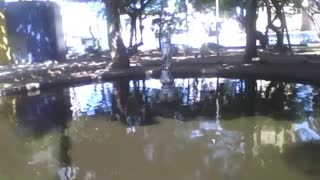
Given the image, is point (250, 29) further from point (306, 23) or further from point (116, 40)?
point (306, 23)

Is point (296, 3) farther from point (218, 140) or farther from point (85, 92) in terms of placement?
point (218, 140)

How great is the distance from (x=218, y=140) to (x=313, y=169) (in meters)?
2.45

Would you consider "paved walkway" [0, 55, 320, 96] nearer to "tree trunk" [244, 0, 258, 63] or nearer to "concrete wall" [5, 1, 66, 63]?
"tree trunk" [244, 0, 258, 63]

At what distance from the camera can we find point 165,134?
10.7m

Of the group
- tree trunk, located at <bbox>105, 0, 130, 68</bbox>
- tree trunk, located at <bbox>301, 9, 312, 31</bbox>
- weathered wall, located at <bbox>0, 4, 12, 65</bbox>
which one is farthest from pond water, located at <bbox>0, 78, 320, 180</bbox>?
tree trunk, located at <bbox>301, 9, 312, 31</bbox>

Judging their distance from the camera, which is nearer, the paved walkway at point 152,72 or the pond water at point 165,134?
the pond water at point 165,134

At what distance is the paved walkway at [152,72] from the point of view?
59.0 ft

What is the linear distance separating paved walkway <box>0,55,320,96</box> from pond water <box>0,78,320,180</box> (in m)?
1.04

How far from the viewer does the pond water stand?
8094mm

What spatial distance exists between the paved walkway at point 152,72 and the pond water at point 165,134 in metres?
1.04

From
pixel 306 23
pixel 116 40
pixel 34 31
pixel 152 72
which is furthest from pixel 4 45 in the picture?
pixel 306 23

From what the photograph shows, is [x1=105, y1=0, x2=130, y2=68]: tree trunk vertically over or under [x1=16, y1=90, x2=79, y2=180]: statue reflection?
over

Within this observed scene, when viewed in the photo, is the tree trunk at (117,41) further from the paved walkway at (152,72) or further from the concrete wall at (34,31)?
the concrete wall at (34,31)

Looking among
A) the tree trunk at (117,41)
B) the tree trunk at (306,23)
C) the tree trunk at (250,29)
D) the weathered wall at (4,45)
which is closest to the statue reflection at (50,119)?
the tree trunk at (117,41)
